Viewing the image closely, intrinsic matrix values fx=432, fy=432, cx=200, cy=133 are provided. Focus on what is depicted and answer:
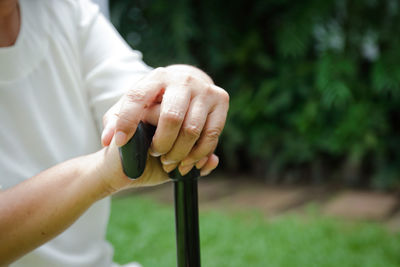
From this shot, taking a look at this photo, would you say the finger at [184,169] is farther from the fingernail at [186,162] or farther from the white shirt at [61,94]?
the white shirt at [61,94]

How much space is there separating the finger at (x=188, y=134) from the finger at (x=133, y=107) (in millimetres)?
59

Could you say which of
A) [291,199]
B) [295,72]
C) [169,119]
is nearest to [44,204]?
[169,119]

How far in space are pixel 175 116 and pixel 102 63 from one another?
0.43 m

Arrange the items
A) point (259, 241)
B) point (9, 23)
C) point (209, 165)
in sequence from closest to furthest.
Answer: point (209, 165), point (9, 23), point (259, 241)

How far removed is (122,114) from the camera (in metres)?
0.57

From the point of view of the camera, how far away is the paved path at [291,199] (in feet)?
9.58

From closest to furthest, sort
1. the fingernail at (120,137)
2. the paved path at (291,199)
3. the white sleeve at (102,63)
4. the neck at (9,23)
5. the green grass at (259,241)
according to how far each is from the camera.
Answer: the fingernail at (120,137) → the neck at (9,23) → the white sleeve at (102,63) → the green grass at (259,241) → the paved path at (291,199)

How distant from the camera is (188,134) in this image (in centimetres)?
59

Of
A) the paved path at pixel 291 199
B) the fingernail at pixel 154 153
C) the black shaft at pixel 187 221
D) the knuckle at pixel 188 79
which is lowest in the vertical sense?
the paved path at pixel 291 199

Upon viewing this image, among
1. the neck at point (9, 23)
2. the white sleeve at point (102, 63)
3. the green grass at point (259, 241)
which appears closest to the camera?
the neck at point (9, 23)

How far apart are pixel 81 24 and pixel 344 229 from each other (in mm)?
2238

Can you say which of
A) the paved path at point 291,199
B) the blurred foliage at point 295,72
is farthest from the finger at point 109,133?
the blurred foliage at point 295,72

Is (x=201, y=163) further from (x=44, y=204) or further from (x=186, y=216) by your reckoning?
(x=44, y=204)

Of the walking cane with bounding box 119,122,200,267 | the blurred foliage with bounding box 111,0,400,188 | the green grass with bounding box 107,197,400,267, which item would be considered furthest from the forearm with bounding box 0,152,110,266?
the blurred foliage with bounding box 111,0,400,188
